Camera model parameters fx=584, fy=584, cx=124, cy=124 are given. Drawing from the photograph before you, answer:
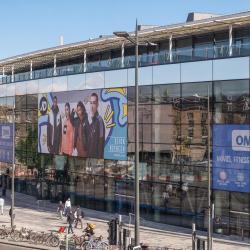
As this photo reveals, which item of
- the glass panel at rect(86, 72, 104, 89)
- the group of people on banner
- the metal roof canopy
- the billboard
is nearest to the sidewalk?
the billboard

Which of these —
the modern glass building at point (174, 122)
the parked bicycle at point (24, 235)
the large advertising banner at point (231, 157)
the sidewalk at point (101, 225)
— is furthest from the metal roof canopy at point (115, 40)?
the parked bicycle at point (24, 235)

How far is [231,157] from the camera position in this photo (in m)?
35.8

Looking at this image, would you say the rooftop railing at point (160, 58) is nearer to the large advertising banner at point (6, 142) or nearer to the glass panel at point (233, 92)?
the glass panel at point (233, 92)

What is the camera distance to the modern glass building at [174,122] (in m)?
35.8

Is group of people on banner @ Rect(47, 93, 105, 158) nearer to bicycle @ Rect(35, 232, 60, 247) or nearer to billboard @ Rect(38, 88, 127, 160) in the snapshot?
billboard @ Rect(38, 88, 127, 160)

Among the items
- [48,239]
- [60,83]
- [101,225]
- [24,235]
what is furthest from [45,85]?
[48,239]

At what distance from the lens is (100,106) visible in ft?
150

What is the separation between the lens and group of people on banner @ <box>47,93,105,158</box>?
151 ft

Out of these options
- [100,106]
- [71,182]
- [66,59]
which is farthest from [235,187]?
[66,59]

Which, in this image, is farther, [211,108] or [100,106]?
[100,106]

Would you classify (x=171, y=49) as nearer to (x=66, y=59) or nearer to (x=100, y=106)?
(x=100, y=106)

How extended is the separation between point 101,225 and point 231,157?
413 inches

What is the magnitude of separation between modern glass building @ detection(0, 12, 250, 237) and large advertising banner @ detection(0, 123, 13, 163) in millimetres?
7072

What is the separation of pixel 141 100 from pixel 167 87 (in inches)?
110
